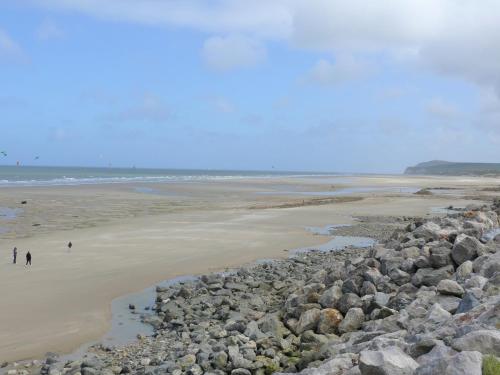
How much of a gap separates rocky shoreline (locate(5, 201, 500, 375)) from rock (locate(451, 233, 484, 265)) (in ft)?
0.07

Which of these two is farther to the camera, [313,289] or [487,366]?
[313,289]

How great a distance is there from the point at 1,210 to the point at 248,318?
1228 inches

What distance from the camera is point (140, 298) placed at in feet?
45.0

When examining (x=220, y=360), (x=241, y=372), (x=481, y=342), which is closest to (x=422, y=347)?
(x=481, y=342)

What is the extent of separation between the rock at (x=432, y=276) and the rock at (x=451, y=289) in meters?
1.32

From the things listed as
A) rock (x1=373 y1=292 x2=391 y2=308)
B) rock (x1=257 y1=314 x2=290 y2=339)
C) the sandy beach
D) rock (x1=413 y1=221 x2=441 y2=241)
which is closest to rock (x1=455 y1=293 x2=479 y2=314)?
rock (x1=373 y1=292 x2=391 y2=308)

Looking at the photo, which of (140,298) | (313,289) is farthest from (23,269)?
(313,289)

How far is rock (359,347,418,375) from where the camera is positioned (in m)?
5.26

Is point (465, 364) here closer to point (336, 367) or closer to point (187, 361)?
point (336, 367)

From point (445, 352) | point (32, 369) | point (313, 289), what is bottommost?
point (32, 369)

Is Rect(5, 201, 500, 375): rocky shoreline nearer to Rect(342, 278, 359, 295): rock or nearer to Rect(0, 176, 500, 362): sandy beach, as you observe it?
Rect(342, 278, 359, 295): rock

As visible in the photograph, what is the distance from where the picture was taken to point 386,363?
530cm

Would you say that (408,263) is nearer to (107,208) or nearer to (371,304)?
(371,304)

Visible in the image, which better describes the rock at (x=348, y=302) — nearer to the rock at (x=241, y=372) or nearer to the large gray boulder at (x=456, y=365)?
the rock at (x=241, y=372)
